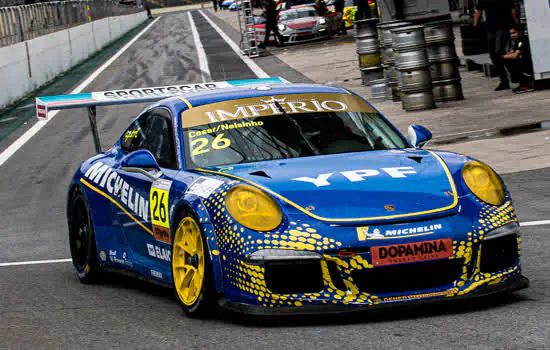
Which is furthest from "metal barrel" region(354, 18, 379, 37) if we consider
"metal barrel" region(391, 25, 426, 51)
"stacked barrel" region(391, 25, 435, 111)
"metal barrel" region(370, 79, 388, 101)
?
"metal barrel" region(391, 25, 426, 51)

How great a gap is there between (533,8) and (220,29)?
4034cm

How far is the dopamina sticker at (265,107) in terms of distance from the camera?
6496 millimetres

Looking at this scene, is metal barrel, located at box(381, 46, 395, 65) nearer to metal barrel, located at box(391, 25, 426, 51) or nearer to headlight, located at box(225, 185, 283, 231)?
metal barrel, located at box(391, 25, 426, 51)

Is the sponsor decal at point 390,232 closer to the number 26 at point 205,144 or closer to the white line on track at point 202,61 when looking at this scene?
the number 26 at point 205,144

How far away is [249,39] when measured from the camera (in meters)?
36.2

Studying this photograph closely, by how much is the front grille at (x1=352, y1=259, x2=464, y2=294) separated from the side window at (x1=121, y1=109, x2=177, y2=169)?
1.63 metres

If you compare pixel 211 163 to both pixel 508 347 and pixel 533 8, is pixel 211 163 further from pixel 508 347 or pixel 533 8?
pixel 533 8

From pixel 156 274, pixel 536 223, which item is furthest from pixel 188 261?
pixel 536 223

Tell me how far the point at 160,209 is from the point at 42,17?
1134 inches

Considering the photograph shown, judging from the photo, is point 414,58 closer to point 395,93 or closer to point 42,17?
point 395,93

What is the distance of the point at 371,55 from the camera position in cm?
2150

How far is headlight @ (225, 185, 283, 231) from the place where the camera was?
5.16m

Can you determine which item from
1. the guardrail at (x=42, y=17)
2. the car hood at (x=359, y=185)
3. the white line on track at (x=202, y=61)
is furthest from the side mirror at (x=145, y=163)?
the white line on track at (x=202, y=61)

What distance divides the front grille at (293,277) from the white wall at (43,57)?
21.2 metres
